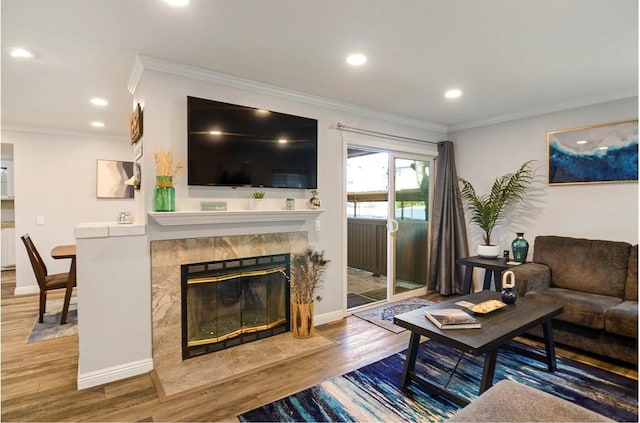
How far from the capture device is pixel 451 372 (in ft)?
8.46

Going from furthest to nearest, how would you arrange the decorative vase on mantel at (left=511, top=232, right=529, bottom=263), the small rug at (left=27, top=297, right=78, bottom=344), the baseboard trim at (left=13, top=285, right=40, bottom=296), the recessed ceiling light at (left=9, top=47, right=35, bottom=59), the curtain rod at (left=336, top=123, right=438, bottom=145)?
the baseboard trim at (left=13, top=285, right=40, bottom=296), the decorative vase on mantel at (left=511, top=232, right=529, bottom=263), the curtain rod at (left=336, top=123, right=438, bottom=145), the small rug at (left=27, top=297, right=78, bottom=344), the recessed ceiling light at (left=9, top=47, right=35, bottom=59)

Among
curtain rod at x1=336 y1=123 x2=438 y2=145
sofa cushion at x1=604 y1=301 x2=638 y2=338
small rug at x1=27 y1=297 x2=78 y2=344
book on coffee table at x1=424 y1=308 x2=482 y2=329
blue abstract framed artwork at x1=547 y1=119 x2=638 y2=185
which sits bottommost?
small rug at x1=27 y1=297 x2=78 y2=344

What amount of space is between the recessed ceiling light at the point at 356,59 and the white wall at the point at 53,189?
14.9 feet

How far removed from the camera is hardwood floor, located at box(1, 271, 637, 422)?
209 cm

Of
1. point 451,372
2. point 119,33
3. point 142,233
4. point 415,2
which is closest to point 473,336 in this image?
point 451,372

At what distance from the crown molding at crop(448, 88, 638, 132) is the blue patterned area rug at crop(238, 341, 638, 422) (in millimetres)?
2590

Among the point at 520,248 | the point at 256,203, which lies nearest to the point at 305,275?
the point at 256,203

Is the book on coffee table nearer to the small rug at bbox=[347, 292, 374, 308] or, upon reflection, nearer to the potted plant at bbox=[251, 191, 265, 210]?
the potted plant at bbox=[251, 191, 265, 210]

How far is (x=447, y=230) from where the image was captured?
4570 millimetres

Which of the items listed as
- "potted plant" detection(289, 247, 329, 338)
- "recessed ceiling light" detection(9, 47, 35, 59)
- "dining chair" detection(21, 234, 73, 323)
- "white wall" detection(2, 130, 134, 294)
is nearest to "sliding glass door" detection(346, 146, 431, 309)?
"potted plant" detection(289, 247, 329, 338)

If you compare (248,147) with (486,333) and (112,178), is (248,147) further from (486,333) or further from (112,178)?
(112,178)

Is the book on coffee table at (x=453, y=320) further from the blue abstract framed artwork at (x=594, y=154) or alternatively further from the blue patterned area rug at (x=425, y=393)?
the blue abstract framed artwork at (x=594, y=154)

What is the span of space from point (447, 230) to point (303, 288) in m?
2.38

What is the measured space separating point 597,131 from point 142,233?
4.46 meters
